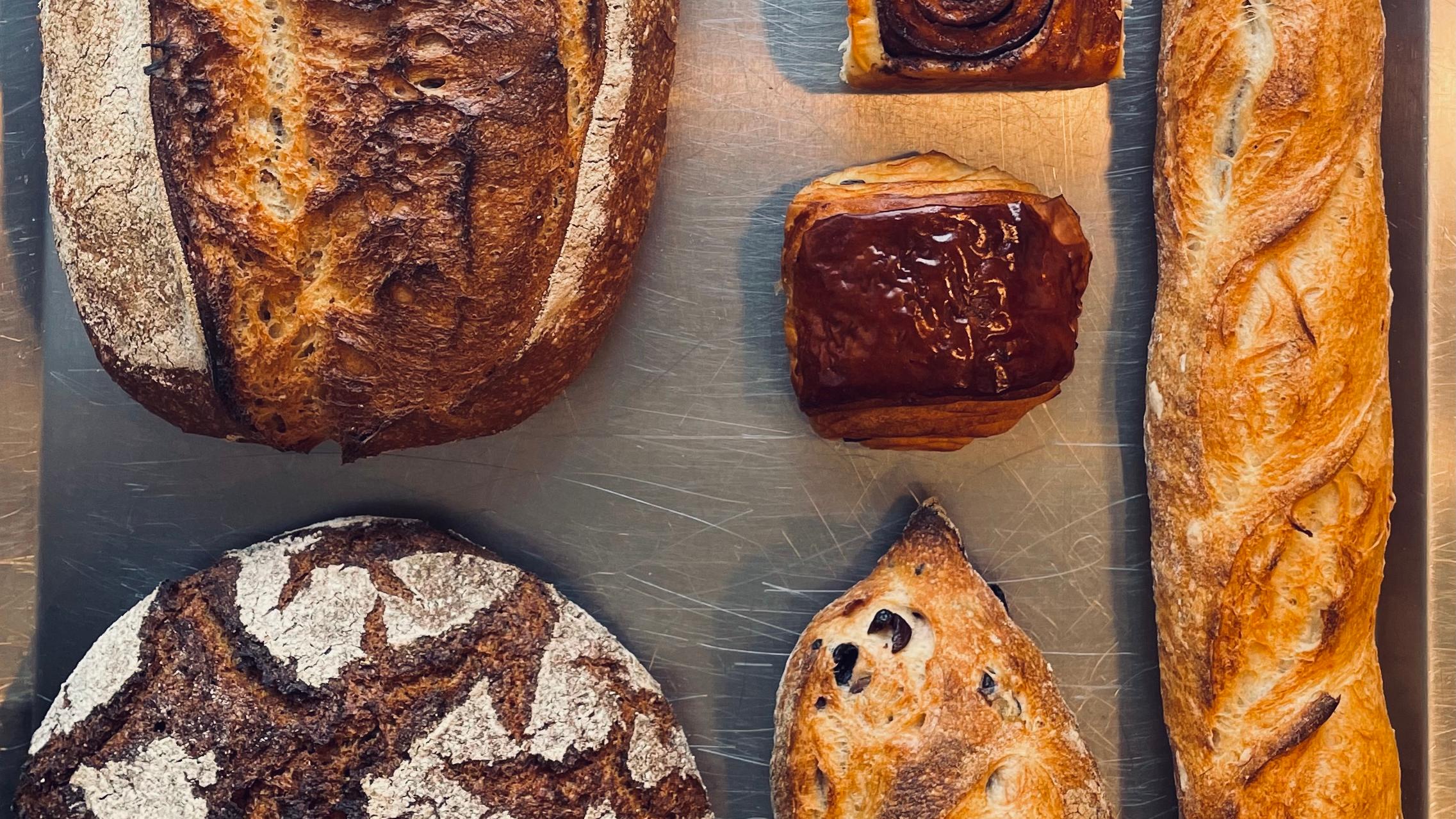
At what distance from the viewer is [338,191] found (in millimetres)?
1670

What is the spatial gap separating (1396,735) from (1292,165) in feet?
3.96

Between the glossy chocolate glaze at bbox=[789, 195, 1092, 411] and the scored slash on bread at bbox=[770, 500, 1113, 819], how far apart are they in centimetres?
39

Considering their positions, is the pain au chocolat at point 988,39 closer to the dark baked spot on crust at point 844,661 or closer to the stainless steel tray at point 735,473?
the stainless steel tray at point 735,473

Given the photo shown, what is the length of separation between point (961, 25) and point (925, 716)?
1247 mm

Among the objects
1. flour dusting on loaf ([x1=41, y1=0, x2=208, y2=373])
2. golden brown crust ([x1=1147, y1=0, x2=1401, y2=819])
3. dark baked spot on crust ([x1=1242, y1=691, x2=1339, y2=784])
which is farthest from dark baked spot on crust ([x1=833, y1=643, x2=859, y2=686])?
flour dusting on loaf ([x1=41, y1=0, x2=208, y2=373])

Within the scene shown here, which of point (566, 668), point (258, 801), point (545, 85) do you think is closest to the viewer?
point (545, 85)

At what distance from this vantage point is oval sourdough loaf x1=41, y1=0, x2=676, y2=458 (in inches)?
65.0

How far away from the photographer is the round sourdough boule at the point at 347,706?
6.10 feet

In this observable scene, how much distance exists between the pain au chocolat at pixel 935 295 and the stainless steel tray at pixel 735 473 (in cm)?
25

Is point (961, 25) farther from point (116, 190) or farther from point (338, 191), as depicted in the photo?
point (116, 190)

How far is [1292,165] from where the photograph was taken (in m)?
1.93

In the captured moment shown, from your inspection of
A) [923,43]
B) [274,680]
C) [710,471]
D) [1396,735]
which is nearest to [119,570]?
[274,680]

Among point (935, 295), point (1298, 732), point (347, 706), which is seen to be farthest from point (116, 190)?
point (1298, 732)

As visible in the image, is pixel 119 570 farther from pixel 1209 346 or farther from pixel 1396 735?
pixel 1396 735
